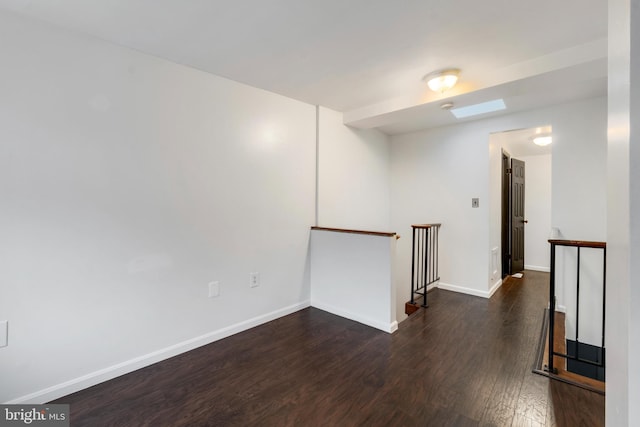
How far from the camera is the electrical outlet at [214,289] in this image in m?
2.56

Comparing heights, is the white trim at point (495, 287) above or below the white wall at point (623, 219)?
below

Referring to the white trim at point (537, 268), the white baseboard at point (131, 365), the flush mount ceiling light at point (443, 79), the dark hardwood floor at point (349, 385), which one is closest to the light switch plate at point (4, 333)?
the white baseboard at point (131, 365)

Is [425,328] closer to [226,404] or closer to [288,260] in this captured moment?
[288,260]

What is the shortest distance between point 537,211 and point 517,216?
28.6 inches

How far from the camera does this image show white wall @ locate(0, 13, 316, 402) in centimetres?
173

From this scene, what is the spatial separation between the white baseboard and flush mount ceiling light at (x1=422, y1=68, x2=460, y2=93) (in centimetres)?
266

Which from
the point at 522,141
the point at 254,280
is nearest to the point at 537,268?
the point at 522,141

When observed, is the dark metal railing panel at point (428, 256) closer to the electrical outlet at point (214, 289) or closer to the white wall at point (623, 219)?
the electrical outlet at point (214, 289)

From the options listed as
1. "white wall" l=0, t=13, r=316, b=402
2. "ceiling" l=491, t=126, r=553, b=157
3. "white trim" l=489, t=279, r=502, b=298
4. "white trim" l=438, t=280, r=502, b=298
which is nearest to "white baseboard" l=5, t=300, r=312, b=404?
"white wall" l=0, t=13, r=316, b=402

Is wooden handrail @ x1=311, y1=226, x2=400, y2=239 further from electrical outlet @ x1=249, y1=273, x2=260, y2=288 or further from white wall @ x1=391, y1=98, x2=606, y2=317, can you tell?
white wall @ x1=391, y1=98, x2=606, y2=317

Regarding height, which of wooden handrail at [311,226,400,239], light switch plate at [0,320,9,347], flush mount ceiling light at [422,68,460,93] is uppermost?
flush mount ceiling light at [422,68,460,93]

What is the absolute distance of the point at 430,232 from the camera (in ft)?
13.5

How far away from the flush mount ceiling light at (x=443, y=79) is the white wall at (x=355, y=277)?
1390 millimetres

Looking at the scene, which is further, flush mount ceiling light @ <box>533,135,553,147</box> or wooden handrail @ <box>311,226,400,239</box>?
flush mount ceiling light @ <box>533,135,553,147</box>
